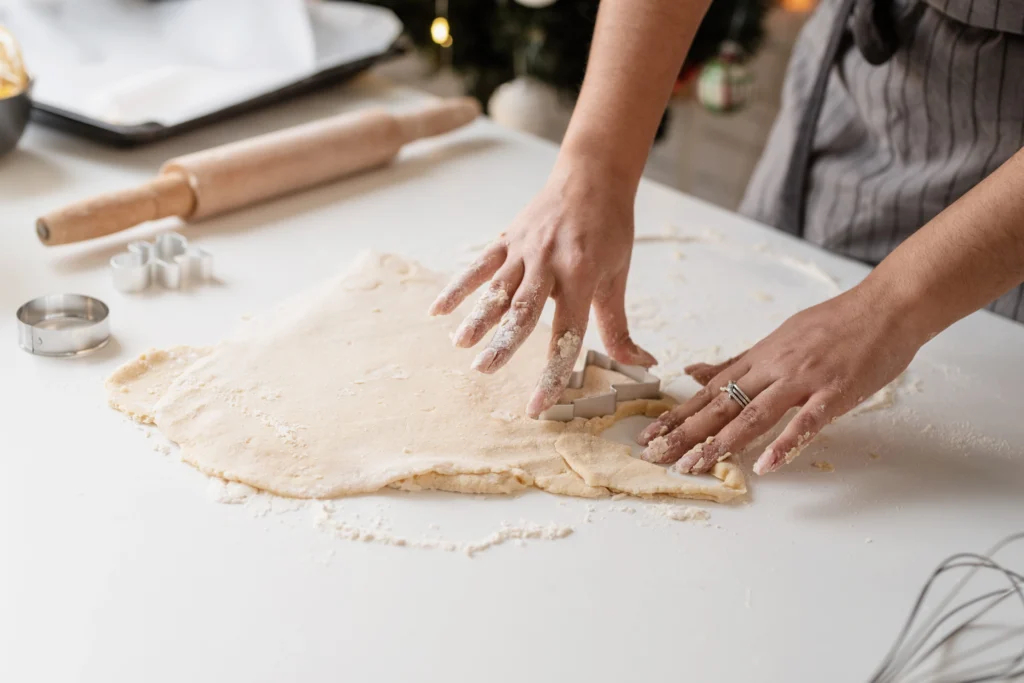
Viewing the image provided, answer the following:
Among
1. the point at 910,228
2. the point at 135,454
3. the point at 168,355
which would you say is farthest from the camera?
the point at 910,228

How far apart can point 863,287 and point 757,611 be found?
42 cm

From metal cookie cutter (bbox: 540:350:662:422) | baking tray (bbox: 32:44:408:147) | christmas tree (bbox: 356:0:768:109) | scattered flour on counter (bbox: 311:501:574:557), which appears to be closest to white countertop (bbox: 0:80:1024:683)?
scattered flour on counter (bbox: 311:501:574:557)

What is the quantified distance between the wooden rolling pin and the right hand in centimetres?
57

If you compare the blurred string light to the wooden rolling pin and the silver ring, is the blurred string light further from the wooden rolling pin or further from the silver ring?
the silver ring

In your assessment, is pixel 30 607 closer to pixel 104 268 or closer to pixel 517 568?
pixel 517 568

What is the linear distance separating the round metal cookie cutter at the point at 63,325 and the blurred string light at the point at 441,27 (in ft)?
5.17

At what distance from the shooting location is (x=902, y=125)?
4.91 feet

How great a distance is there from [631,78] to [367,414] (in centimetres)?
58

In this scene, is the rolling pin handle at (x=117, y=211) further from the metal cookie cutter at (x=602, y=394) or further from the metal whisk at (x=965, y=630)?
the metal whisk at (x=965, y=630)

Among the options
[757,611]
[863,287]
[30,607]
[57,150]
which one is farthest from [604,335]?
[57,150]

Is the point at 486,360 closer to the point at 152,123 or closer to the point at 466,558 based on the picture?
the point at 466,558

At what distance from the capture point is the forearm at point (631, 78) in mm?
1266

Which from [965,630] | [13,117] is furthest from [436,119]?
[965,630]

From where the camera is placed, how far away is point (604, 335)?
1222 mm
